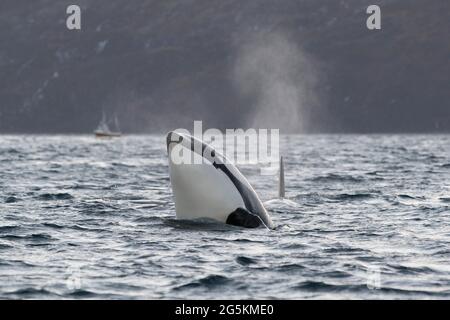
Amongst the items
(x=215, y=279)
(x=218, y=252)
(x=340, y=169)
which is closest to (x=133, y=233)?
(x=218, y=252)

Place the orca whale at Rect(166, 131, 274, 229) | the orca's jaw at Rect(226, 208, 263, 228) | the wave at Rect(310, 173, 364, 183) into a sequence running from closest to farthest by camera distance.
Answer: the orca whale at Rect(166, 131, 274, 229)
the orca's jaw at Rect(226, 208, 263, 228)
the wave at Rect(310, 173, 364, 183)

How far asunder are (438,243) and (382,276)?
167 inches

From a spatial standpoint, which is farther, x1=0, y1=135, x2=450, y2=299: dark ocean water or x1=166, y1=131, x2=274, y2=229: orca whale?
x1=166, y1=131, x2=274, y2=229: orca whale

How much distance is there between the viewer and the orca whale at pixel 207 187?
21781mm

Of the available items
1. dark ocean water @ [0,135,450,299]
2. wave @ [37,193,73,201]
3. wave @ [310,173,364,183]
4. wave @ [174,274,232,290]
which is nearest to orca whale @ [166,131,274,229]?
dark ocean water @ [0,135,450,299]

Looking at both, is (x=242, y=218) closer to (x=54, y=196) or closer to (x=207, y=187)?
(x=207, y=187)

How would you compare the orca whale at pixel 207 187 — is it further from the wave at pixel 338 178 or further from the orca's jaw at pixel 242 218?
the wave at pixel 338 178

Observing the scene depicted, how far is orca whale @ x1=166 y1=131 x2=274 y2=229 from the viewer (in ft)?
71.5

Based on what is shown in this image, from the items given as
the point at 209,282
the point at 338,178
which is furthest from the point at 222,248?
the point at 338,178

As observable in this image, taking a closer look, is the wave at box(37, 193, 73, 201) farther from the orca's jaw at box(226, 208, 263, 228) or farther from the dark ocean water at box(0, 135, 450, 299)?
the orca's jaw at box(226, 208, 263, 228)

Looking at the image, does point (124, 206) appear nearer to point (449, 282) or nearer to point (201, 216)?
point (201, 216)

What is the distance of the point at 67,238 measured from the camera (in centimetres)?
2156

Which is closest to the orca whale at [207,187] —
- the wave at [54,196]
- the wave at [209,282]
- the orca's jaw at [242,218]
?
the orca's jaw at [242,218]
